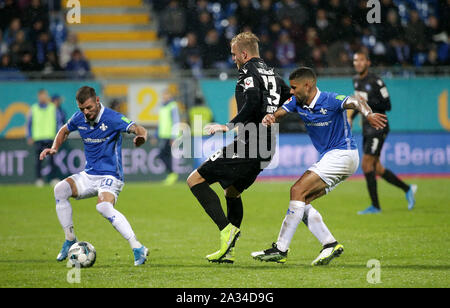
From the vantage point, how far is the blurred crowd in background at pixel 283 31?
19922 mm

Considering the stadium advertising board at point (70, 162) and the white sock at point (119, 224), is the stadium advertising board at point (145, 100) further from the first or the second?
the white sock at point (119, 224)

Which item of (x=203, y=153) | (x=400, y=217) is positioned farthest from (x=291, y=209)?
(x=203, y=153)

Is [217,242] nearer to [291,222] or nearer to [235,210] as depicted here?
[235,210]

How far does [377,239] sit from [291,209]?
2.31 m

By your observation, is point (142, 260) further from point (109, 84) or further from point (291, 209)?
point (109, 84)

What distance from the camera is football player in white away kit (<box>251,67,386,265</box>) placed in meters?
7.18

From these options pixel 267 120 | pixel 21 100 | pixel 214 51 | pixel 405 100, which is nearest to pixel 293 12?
pixel 214 51

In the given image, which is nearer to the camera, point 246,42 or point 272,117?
point 272,117

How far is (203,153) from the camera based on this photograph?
17.6m

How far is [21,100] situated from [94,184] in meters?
11.1

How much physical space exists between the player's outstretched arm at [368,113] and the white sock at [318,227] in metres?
1.09

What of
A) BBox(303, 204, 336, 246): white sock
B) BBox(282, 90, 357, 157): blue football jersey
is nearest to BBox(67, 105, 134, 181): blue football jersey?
BBox(282, 90, 357, 157): blue football jersey

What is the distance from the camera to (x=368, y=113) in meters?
7.03

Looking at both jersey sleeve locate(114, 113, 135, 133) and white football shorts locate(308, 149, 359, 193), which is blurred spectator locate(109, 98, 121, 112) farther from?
white football shorts locate(308, 149, 359, 193)
